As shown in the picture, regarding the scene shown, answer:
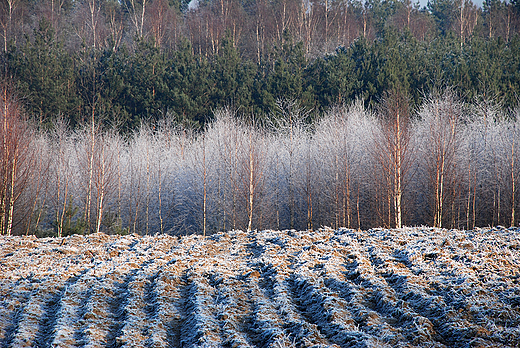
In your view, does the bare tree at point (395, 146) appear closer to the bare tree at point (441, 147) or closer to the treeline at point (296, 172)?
the treeline at point (296, 172)

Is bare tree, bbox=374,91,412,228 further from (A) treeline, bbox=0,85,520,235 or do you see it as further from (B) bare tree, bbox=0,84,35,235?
(B) bare tree, bbox=0,84,35,235

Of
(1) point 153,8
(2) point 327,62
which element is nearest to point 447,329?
(2) point 327,62

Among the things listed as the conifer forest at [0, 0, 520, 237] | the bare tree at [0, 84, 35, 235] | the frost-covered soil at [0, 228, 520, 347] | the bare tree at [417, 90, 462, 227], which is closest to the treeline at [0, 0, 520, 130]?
the conifer forest at [0, 0, 520, 237]

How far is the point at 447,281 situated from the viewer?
632 centimetres

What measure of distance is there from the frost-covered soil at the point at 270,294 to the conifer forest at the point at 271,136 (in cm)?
963

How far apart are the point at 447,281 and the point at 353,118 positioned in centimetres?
1907

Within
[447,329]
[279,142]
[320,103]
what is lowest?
[447,329]

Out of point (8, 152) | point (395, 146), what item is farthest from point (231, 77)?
point (8, 152)

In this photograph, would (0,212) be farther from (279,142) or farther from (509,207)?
(509,207)

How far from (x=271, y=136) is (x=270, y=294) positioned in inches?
829

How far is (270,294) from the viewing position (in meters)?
A: 6.45

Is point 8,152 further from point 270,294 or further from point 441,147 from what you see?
point 441,147

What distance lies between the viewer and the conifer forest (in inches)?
830

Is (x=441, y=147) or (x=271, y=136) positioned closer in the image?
(x=441, y=147)
